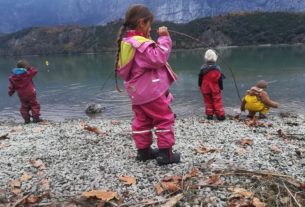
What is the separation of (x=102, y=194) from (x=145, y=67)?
169cm

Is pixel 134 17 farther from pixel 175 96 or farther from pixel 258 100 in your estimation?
pixel 175 96

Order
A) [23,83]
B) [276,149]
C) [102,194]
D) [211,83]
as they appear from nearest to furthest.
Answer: [102,194]
[276,149]
[211,83]
[23,83]

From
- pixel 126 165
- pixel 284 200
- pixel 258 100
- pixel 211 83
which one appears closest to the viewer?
pixel 284 200

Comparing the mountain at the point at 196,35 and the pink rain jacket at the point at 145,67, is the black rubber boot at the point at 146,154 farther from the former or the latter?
the mountain at the point at 196,35

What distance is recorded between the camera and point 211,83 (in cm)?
1129

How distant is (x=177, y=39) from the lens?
88.9 metres

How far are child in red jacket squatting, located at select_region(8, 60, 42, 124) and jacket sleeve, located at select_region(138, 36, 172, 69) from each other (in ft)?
28.4

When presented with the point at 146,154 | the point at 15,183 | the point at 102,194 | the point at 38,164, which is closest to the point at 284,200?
the point at 102,194

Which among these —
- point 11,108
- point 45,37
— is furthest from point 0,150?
point 45,37

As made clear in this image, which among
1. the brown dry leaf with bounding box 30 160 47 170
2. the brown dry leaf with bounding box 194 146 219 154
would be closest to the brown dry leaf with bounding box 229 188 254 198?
the brown dry leaf with bounding box 194 146 219 154

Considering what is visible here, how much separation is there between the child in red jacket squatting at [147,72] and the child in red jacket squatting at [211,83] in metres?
5.59

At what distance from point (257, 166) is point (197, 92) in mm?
18446

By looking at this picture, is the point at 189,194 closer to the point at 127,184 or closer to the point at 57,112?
the point at 127,184

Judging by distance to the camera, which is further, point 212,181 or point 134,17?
point 134,17
